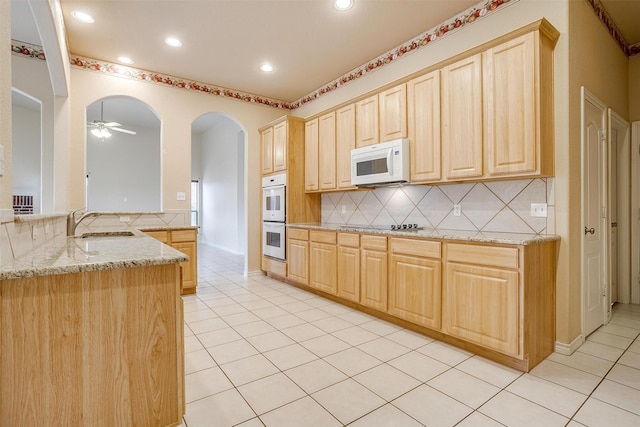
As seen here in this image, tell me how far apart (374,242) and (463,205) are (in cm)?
90

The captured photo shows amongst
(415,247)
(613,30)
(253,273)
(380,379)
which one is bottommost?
(380,379)

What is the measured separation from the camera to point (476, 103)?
259 centimetres

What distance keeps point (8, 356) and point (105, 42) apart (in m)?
3.69

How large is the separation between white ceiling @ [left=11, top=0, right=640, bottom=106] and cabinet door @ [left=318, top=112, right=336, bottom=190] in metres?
0.74

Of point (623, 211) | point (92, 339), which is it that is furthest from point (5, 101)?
point (623, 211)

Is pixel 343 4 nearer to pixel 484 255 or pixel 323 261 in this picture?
pixel 484 255

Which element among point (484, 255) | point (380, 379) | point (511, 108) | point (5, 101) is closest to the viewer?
point (5, 101)

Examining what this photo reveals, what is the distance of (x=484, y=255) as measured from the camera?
226 cm

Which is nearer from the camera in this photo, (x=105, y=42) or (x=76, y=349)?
(x=76, y=349)

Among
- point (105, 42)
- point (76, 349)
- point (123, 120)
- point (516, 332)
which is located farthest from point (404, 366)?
point (123, 120)

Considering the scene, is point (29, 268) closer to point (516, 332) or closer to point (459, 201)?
point (516, 332)

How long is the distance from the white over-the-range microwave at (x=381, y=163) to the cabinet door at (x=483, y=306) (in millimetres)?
1072

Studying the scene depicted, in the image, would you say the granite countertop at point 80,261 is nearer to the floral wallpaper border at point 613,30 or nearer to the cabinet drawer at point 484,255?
the cabinet drawer at point 484,255

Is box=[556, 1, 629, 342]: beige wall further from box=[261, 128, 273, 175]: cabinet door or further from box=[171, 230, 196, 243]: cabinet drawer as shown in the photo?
box=[171, 230, 196, 243]: cabinet drawer
